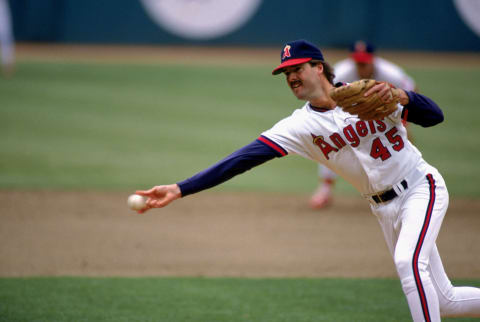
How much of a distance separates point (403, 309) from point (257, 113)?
27.3 ft

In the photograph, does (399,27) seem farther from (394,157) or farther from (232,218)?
(394,157)

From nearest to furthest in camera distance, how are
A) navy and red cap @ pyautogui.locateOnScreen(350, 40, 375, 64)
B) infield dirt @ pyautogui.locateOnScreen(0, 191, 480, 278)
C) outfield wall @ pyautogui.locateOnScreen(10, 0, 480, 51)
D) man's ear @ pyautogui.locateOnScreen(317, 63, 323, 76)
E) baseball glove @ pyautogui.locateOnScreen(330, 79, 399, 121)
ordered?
baseball glove @ pyautogui.locateOnScreen(330, 79, 399, 121), man's ear @ pyautogui.locateOnScreen(317, 63, 323, 76), infield dirt @ pyautogui.locateOnScreen(0, 191, 480, 278), navy and red cap @ pyautogui.locateOnScreen(350, 40, 375, 64), outfield wall @ pyautogui.locateOnScreen(10, 0, 480, 51)

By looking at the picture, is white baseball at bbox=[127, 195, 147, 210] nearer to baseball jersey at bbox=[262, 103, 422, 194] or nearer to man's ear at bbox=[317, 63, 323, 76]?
baseball jersey at bbox=[262, 103, 422, 194]

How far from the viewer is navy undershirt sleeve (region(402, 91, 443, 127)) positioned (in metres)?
3.30

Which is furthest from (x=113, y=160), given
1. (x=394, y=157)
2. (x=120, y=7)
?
(x=120, y=7)

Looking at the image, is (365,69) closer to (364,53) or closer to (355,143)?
(364,53)

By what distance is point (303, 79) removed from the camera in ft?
11.4

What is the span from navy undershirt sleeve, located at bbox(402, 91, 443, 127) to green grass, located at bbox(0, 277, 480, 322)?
5.05 feet

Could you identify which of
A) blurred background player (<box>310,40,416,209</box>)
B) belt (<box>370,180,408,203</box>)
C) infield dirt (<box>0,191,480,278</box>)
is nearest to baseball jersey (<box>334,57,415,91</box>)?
blurred background player (<box>310,40,416,209</box>)

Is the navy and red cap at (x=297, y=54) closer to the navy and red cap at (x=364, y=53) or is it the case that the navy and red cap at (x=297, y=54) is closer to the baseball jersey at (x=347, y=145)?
the baseball jersey at (x=347, y=145)

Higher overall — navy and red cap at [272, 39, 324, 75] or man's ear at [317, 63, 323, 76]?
navy and red cap at [272, 39, 324, 75]

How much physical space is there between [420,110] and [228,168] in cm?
111

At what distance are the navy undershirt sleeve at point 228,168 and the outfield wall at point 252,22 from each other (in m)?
16.1

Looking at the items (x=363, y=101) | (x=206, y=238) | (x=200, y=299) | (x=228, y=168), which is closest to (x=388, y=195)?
(x=363, y=101)
